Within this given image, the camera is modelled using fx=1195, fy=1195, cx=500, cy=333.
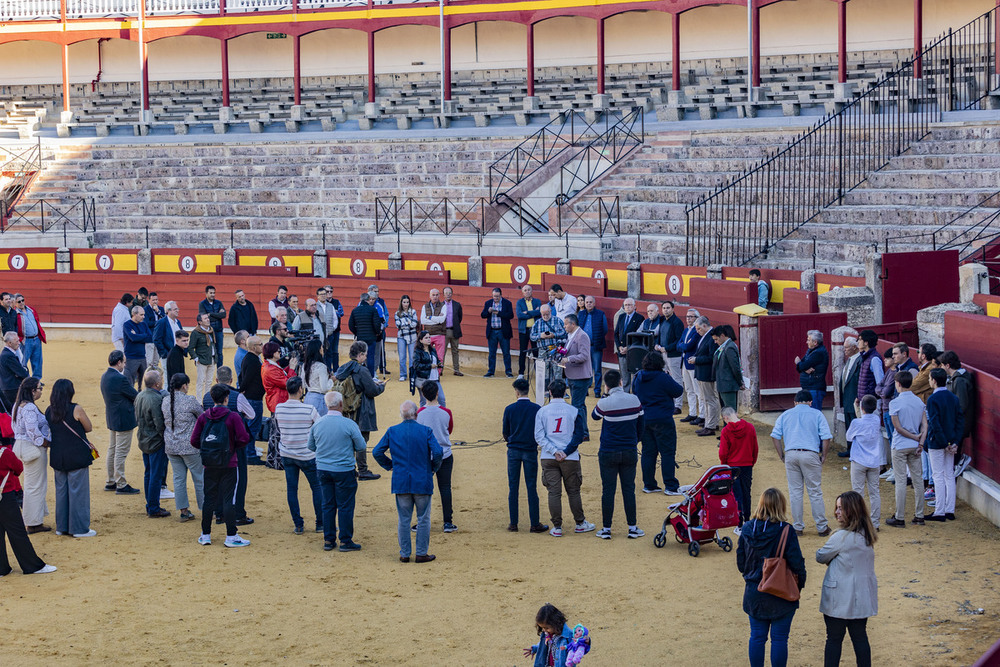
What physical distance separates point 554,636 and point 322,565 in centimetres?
427

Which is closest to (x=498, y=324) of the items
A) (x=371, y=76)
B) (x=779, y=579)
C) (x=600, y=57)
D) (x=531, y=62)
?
(x=779, y=579)


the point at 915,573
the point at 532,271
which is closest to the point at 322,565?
the point at 915,573

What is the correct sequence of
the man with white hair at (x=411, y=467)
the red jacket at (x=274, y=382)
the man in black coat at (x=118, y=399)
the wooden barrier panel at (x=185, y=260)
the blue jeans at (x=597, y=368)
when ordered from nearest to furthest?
the man with white hair at (x=411, y=467) → the man in black coat at (x=118, y=399) → the red jacket at (x=274, y=382) → the blue jeans at (x=597, y=368) → the wooden barrier panel at (x=185, y=260)

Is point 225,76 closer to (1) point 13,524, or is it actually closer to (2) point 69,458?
(2) point 69,458

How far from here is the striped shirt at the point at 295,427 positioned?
1124 cm

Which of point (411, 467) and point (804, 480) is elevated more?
point (411, 467)

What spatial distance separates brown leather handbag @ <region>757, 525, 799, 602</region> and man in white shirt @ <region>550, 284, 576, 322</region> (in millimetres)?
10652

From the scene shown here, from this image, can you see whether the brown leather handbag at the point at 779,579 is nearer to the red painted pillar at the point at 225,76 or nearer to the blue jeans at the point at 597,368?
the blue jeans at the point at 597,368

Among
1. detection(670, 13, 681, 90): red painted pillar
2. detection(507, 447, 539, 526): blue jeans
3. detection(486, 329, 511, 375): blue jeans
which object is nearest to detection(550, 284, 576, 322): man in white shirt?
detection(486, 329, 511, 375): blue jeans

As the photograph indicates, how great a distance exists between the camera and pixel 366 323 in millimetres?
18719

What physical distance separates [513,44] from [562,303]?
22232mm

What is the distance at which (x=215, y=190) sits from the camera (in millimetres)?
32125

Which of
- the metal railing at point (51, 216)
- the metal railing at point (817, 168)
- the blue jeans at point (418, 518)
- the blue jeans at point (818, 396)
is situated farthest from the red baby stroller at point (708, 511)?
the metal railing at point (51, 216)

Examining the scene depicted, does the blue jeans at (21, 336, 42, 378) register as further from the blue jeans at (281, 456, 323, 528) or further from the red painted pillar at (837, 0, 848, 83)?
the red painted pillar at (837, 0, 848, 83)
